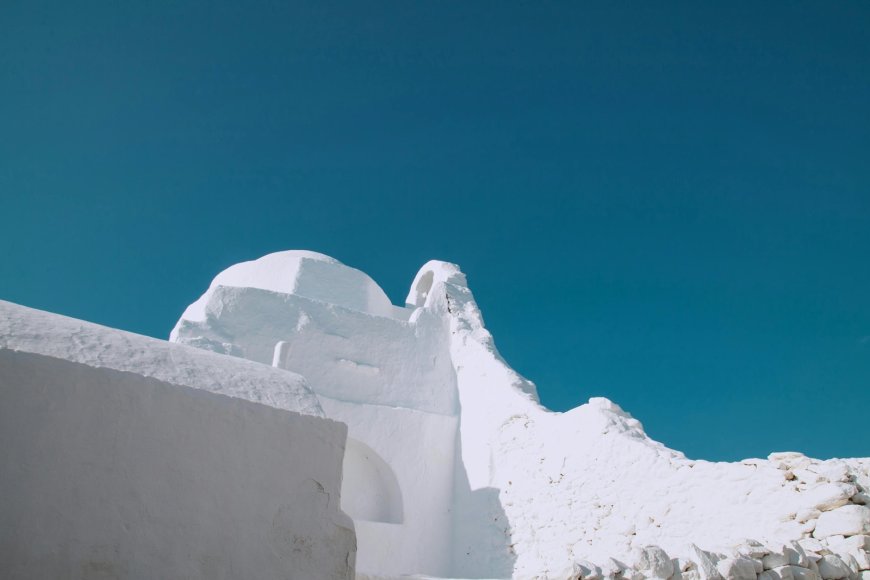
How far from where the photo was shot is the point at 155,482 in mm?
2125

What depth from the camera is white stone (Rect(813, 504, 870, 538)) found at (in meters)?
4.81

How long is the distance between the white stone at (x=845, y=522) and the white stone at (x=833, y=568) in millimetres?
298

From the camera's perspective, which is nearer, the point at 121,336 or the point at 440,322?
the point at 121,336

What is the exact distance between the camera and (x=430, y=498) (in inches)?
368

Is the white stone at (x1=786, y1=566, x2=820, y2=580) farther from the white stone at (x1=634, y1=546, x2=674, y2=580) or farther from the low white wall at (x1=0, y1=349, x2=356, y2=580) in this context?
the low white wall at (x1=0, y1=349, x2=356, y2=580)

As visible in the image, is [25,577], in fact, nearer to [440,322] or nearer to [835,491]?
[835,491]

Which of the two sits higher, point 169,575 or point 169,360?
point 169,360

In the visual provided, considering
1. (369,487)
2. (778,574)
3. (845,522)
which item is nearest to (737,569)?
(778,574)

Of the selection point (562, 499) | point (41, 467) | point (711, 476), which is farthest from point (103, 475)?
point (562, 499)

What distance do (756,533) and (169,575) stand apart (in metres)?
4.80

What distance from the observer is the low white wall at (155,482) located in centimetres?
192

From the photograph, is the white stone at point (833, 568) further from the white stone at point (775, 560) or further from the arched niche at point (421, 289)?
the arched niche at point (421, 289)

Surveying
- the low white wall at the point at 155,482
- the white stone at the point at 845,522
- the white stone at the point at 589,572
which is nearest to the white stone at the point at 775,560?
the white stone at the point at 845,522

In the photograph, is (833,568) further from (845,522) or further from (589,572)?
(589,572)
